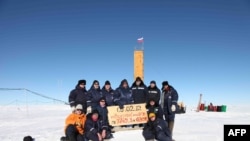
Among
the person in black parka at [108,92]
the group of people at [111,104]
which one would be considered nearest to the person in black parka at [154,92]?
the group of people at [111,104]

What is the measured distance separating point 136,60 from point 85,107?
13077mm

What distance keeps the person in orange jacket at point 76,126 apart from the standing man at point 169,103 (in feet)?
9.41

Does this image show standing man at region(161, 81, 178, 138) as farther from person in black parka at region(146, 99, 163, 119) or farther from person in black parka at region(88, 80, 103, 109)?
person in black parka at region(88, 80, 103, 109)

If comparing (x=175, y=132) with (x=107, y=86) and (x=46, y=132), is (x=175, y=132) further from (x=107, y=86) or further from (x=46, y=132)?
(x=46, y=132)

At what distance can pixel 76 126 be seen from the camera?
8.98 meters

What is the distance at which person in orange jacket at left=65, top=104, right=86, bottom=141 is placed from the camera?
28.8 feet

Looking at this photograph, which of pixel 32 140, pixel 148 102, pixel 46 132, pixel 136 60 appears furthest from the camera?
pixel 136 60

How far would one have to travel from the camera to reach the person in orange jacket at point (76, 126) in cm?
879

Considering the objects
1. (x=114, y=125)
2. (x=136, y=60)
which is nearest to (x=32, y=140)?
(x=114, y=125)

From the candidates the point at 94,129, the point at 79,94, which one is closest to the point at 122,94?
the point at 79,94

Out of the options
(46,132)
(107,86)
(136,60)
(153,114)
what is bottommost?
(46,132)

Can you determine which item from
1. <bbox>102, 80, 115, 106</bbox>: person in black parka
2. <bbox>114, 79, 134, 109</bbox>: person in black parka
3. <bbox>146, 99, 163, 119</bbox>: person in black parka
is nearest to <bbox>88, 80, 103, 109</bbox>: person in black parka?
<bbox>102, 80, 115, 106</bbox>: person in black parka

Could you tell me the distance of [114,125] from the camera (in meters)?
11.5

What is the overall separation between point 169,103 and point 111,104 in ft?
7.40
